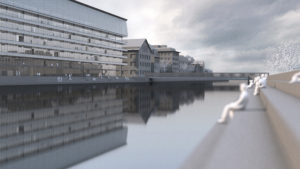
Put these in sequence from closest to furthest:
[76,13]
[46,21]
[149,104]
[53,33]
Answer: [149,104] → [46,21] → [53,33] → [76,13]

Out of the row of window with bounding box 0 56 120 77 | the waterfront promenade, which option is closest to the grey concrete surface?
the waterfront promenade

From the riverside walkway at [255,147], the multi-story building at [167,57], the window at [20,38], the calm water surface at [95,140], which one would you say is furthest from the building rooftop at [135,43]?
the riverside walkway at [255,147]

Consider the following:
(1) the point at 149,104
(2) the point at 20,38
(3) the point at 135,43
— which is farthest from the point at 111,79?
(1) the point at 149,104

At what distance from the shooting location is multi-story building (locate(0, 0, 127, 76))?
71.1 metres

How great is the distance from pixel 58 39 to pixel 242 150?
294 feet

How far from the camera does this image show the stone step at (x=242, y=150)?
20.3 ft

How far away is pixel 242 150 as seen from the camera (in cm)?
729

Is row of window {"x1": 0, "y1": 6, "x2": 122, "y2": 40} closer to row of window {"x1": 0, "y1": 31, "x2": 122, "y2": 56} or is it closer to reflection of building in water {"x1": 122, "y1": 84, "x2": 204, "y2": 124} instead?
row of window {"x1": 0, "y1": 31, "x2": 122, "y2": 56}

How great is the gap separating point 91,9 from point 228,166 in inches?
4151

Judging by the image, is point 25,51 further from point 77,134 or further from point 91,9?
point 77,134

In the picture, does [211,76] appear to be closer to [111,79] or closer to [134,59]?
[111,79]

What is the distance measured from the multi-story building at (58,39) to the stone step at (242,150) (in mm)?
68242

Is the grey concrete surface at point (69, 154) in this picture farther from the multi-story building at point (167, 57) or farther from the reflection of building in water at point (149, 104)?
the multi-story building at point (167, 57)

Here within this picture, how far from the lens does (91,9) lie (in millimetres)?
104562
